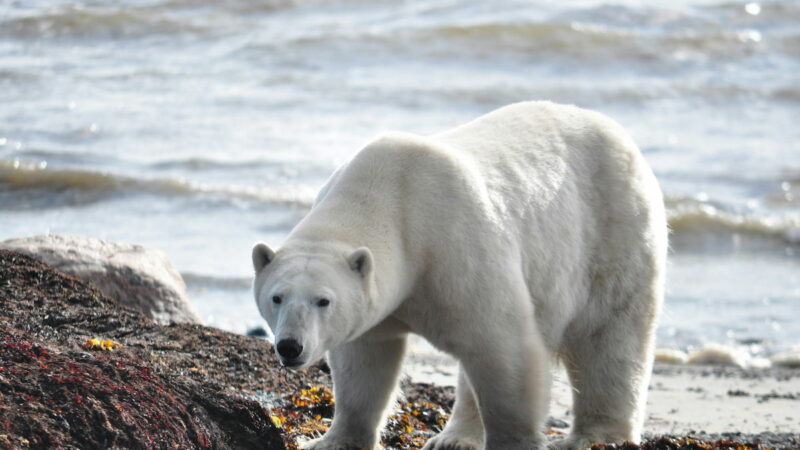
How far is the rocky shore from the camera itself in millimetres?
4445

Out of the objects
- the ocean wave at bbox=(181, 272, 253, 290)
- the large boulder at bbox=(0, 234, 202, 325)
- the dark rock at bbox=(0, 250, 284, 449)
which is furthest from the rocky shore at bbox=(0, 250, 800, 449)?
the ocean wave at bbox=(181, 272, 253, 290)

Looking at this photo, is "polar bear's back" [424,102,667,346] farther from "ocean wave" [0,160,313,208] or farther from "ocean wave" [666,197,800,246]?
"ocean wave" [0,160,313,208]

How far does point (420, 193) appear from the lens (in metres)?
5.30

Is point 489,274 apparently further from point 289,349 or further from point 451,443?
point 451,443

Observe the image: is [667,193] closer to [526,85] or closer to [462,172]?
[526,85]

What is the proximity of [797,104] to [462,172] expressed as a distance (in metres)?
17.0

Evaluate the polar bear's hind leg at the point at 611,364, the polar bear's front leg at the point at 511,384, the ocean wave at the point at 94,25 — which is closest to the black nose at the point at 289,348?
the polar bear's front leg at the point at 511,384

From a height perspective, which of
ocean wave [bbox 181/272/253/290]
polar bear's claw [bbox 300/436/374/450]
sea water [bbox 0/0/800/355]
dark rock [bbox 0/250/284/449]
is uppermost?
dark rock [bbox 0/250/284/449]

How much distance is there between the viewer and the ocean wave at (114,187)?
15.2 metres

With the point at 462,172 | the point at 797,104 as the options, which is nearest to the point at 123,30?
the point at 797,104

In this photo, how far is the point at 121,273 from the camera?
795 centimetres

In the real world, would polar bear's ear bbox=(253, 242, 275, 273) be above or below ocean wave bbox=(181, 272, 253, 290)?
above

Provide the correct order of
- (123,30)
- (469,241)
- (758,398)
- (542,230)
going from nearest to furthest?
(469,241)
(542,230)
(758,398)
(123,30)

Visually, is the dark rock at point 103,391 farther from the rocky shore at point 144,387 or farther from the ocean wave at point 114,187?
the ocean wave at point 114,187
